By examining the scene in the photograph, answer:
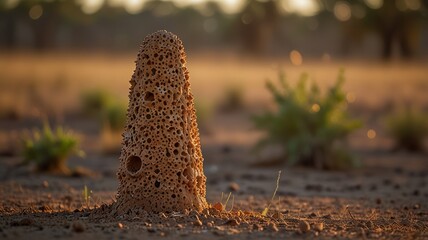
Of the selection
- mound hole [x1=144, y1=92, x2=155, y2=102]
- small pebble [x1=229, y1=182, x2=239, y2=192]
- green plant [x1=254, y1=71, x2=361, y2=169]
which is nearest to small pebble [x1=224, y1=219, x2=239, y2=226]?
mound hole [x1=144, y1=92, x2=155, y2=102]

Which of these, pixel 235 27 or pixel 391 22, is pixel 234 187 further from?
pixel 235 27

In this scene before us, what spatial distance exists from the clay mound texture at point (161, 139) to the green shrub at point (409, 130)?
847cm

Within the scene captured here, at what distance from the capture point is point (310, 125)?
11.8m

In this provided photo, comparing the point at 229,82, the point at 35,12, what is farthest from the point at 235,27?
the point at 229,82

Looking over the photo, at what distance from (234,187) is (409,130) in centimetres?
587

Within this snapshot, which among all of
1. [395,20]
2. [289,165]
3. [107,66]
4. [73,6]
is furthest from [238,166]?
[73,6]

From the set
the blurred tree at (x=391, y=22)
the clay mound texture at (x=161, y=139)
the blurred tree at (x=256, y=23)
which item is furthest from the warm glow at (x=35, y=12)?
the clay mound texture at (x=161, y=139)

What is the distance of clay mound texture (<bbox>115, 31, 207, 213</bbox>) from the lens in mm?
5914

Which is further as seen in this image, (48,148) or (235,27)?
(235,27)

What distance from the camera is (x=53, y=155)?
390 inches

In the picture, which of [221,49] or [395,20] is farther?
[221,49]

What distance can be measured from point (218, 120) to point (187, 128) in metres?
12.7

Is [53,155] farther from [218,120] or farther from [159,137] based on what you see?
[218,120]

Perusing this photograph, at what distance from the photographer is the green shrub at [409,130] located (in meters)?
13.9
